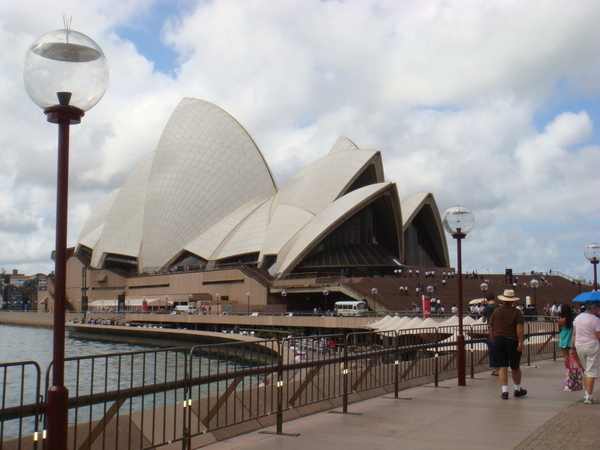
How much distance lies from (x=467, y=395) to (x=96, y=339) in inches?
1688

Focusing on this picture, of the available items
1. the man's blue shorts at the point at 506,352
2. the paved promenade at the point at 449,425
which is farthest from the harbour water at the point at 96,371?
the man's blue shorts at the point at 506,352

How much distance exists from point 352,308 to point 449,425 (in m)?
27.8

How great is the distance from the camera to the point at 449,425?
6.68 m

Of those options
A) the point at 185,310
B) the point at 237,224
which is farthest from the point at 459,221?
the point at 237,224

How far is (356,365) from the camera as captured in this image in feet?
27.8

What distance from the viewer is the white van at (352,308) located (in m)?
33.0

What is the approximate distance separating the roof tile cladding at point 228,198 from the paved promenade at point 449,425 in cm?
3812

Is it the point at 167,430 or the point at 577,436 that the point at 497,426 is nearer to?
the point at 577,436

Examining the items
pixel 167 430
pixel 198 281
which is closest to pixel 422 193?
pixel 198 281

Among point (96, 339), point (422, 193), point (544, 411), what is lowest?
point (96, 339)

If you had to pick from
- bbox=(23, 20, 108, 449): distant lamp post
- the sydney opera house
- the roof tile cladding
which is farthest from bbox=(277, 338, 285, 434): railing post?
the roof tile cladding

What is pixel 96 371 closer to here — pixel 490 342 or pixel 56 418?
pixel 490 342

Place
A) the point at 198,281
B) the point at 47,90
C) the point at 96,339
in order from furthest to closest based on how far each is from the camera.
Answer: the point at 198,281 → the point at 96,339 → the point at 47,90

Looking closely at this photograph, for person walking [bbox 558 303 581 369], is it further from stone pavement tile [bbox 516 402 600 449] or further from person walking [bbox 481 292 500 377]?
stone pavement tile [bbox 516 402 600 449]
